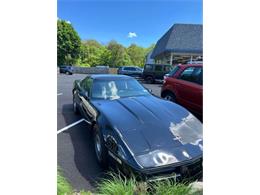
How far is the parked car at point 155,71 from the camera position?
16.8 meters

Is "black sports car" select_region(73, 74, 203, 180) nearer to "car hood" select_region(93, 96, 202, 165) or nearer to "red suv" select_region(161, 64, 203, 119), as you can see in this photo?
"car hood" select_region(93, 96, 202, 165)

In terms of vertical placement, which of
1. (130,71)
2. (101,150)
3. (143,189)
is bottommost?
(143,189)

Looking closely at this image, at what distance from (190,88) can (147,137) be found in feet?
10.1

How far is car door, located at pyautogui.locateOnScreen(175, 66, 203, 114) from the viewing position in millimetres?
5156

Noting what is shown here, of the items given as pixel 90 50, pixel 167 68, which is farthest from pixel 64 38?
pixel 167 68

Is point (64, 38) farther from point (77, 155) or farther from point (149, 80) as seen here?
point (149, 80)

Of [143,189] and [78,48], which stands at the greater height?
[78,48]

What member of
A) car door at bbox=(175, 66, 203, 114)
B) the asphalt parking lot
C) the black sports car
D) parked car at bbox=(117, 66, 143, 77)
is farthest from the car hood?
parked car at bbox=(117, 66, 143, 77)

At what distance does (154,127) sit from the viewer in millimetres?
2914
